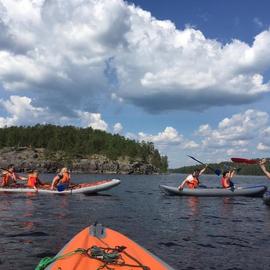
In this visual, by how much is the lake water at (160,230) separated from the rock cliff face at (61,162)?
116415mm

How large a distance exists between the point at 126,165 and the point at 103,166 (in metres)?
8.79

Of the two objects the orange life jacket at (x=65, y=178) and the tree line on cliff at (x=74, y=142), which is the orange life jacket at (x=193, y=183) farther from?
the tree line on cliff at (x=74, y=142)

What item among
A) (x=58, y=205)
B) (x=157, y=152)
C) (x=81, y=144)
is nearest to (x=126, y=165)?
(x=81, y=144)

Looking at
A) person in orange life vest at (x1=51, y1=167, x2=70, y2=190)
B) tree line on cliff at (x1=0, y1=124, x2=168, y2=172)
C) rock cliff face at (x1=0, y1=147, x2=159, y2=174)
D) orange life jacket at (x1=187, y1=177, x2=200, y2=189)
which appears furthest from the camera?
tree line on cliff at (x1=0, y1=124, x2=168, y2=172)

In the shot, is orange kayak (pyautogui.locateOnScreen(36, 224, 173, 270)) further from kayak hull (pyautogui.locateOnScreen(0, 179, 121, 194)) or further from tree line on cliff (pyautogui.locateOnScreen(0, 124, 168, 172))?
tree line on cliff (pyautogui.locateOnScreen(0, 124, 168, 172))

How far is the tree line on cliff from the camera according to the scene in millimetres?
155875

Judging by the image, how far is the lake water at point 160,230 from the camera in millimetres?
9781

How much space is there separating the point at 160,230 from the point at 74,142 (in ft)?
501

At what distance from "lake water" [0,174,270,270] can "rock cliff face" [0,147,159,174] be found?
116415 millimetres

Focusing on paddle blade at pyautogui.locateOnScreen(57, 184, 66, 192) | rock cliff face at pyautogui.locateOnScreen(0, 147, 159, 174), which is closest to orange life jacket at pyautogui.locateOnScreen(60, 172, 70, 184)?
paddle blade at pyautogui.locateOnScreen(57, 184, 66, 192)

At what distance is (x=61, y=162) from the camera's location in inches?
5709

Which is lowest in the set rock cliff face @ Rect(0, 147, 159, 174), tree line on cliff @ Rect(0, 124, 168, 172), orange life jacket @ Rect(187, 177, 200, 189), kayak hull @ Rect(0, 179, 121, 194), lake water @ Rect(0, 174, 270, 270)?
lake water @ Rect(0, 174, 270, 270)

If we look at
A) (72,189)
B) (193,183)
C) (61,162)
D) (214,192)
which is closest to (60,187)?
(72,189)

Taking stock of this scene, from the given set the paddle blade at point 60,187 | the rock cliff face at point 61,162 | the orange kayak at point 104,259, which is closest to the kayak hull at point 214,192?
the paddle blade at point 60,187
